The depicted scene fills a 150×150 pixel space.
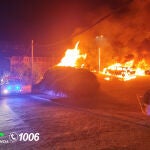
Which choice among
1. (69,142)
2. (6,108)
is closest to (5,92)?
(6,108)

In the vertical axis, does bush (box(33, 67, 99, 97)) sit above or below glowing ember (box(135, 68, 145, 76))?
below

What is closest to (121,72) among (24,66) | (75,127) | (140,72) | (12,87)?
Result: (140,72)

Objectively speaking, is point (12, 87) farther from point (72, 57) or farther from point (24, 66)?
point (72, 57)

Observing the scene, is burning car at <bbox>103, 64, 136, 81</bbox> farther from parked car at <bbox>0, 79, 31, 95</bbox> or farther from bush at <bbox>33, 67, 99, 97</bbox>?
parked car at <bbox>0, 79, 31, 95</bbox>

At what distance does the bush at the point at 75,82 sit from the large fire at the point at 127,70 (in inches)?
353

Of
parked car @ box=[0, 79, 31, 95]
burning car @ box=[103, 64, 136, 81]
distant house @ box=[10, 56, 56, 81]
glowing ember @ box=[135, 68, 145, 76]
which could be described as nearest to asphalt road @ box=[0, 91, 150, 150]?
parked car @ box=[0, 79, 31, 95]

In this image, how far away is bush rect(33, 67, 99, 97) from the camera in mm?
20955

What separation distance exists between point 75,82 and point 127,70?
13.9m

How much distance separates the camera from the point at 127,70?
33.8m

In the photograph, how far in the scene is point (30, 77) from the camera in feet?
94.7

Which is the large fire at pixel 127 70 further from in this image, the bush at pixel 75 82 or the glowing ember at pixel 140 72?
the bush at pixel 75 82

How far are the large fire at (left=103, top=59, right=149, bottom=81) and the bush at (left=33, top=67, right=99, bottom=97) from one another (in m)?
8.97

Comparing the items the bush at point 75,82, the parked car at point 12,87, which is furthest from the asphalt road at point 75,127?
the parked car at point 12,87

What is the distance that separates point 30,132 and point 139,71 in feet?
94.0
